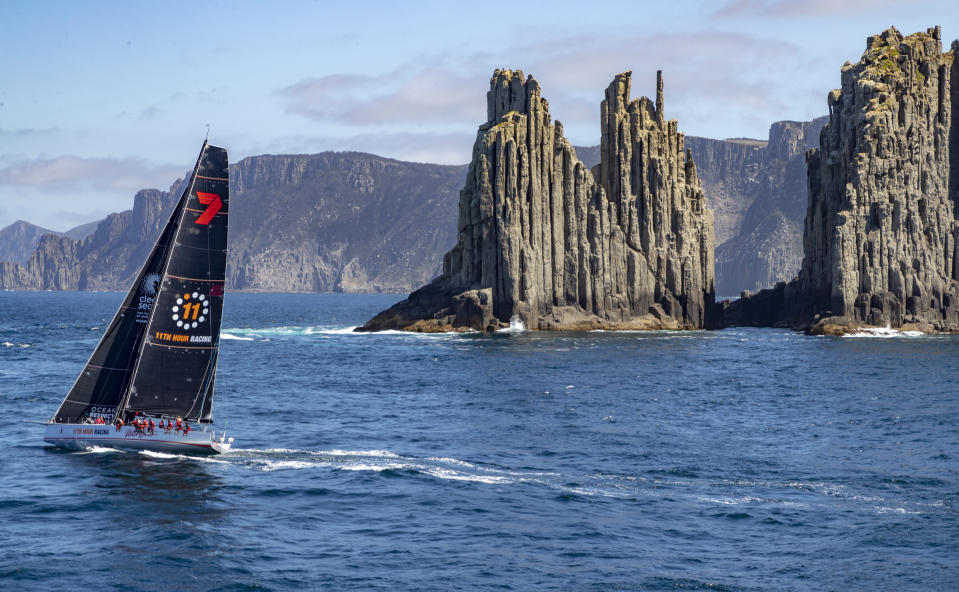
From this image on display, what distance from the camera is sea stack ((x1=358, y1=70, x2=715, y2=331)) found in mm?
132875

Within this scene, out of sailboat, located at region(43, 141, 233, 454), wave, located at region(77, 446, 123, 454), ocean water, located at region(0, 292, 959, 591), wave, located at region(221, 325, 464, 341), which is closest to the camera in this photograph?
ocean water, located at region(0, 292, 959, 591)

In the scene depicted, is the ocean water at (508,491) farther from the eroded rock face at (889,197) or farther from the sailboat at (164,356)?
the eroded rock face at (889,197)

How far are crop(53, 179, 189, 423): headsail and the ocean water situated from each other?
2.07 meters

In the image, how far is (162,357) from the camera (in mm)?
45531

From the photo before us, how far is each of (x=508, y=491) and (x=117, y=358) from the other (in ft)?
59.5

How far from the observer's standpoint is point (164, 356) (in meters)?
45.6

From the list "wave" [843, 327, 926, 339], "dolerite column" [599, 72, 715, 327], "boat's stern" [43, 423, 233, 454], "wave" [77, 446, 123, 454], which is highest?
"dolerite column" [599, 72, 715, 327]

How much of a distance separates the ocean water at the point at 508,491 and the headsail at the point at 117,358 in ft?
6.78

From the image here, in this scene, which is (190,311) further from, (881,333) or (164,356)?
(881,333)

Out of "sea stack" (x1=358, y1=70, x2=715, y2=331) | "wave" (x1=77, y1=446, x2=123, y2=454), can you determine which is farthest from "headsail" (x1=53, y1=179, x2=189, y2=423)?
"sea stack" (x1=358, y1=70, x2=715, y2=331)

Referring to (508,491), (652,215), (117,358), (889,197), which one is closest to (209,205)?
(117,358)

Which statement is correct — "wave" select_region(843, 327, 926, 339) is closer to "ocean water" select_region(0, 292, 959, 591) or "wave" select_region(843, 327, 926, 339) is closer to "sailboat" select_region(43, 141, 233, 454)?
"ocean water" select_region(0, 292, 959, 591)

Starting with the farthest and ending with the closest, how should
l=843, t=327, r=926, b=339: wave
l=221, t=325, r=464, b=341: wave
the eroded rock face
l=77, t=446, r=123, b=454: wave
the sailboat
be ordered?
l=221, t=325, r=464, b=341: wave < the eroded rock face < l=843, t=327, r=926, b=339: wave < l=77, t=446, r=123, b=454: wave < the sailboat

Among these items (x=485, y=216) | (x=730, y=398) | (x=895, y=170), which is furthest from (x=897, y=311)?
(x=730, y=398)
